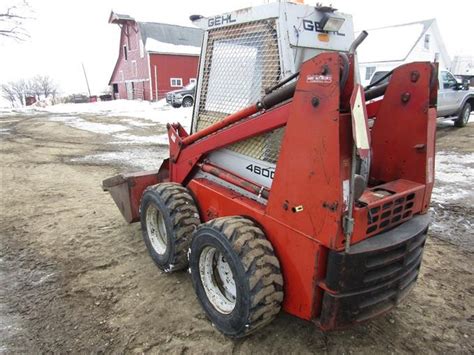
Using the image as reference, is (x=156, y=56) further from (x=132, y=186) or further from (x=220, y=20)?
(x=220, y=20)

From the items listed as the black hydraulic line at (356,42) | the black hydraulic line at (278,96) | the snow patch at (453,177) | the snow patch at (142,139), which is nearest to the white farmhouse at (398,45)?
the snow patch at (453,177)

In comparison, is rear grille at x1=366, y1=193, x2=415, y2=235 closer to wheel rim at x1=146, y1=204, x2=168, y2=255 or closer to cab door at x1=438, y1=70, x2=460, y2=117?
wheel rim at x1=146, y1=204, x2=168, y2=255

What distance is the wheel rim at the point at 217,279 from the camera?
272 cm

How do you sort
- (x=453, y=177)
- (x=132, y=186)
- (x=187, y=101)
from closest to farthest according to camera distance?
(x=132, y=186)
(x=453, y=177)
(x=187, y=101)

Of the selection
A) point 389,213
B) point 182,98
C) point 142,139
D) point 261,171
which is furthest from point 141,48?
point 389,213

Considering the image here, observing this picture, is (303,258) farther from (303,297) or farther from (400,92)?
(400,92)

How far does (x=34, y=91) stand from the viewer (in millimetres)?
74000

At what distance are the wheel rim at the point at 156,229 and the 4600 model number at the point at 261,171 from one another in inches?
46.1

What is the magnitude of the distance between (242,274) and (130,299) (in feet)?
4.26

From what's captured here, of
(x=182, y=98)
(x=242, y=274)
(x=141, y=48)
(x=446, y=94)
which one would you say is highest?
(x=141, y=48)

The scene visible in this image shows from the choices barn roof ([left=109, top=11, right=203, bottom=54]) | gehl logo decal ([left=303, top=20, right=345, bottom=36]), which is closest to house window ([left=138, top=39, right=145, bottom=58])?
barn roof ([left=109, top=11, right=203, bottom=54])

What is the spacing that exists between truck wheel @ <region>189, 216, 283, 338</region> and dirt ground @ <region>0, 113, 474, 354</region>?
0.66 feet

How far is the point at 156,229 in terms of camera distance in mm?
3658

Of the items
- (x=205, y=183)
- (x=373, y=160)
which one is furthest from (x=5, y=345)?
(x=373, y=160)
